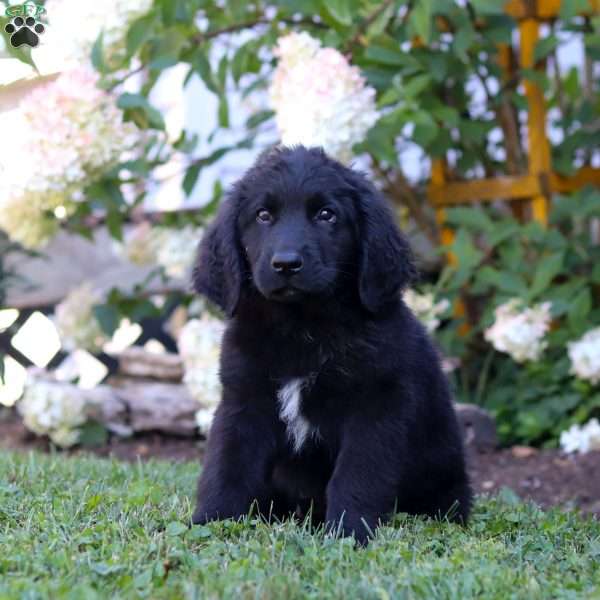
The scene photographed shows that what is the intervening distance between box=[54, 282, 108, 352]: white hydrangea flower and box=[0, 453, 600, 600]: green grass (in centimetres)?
239

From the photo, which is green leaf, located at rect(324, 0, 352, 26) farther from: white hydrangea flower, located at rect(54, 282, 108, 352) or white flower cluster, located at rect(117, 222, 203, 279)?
white hydrangea flower, located at rect(54, 282, 108, 352)

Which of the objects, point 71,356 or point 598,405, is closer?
point 598,405

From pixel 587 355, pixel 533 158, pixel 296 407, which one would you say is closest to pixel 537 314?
pixel 587 355

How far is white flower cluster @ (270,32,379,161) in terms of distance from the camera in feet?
13.3

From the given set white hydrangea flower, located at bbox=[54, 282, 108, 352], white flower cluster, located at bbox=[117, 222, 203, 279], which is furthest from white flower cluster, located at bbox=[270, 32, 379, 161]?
white hydrangea flower, located at bbox=[54, 282, 108, 352]

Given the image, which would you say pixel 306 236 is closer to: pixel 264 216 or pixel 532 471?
pixel 264 216

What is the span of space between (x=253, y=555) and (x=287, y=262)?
30.0 inches

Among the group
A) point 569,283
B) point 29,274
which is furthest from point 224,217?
point 29,274

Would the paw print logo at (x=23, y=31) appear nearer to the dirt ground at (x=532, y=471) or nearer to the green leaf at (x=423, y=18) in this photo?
the green leaf at (x=423, y=18)

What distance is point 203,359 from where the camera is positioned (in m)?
5.06

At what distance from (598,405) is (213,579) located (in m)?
3.04

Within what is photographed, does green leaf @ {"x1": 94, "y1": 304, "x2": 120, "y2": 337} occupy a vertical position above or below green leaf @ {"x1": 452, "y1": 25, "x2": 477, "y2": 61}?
below

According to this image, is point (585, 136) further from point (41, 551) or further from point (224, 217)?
point (41, 551)

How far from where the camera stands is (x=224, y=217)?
310cm
